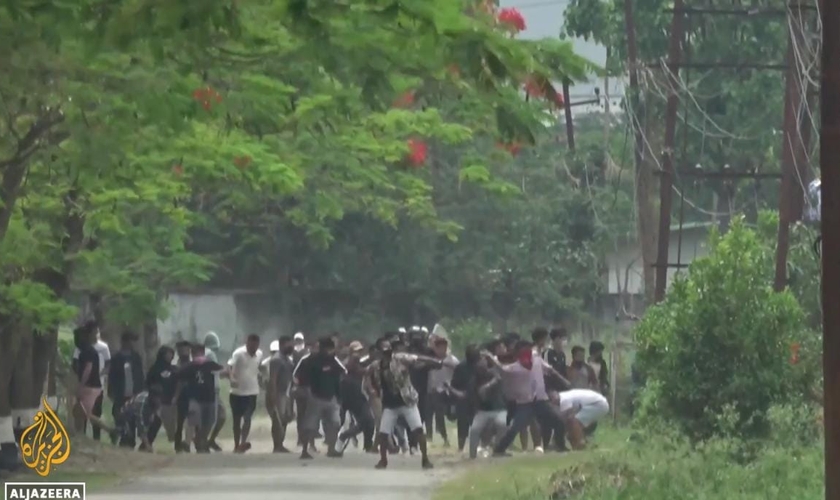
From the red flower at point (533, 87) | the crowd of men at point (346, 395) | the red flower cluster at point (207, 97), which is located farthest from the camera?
the crowd of men at point (346, 395)

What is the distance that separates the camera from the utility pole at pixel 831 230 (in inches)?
296

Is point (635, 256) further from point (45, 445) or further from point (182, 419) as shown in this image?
point (45, 445)

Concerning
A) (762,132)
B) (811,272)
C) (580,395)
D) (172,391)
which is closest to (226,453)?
(172,391)

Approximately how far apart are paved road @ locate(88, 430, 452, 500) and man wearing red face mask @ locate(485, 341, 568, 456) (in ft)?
4.19

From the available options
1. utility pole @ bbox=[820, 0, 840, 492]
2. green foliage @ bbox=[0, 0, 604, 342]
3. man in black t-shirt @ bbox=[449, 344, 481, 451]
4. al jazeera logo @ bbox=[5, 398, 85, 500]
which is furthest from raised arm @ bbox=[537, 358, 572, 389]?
utility pole @ bbox=[820, 0, 840, 492]

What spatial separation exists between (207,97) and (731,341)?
710 centimetres

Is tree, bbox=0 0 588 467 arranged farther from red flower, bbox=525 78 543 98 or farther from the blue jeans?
the blue jeans

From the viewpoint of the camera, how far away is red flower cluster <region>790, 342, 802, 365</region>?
55.6ft

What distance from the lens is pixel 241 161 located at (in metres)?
16.0

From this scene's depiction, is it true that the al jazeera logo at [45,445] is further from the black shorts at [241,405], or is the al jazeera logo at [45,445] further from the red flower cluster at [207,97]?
the red flower cluster at [207,97]

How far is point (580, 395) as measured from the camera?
22797mm

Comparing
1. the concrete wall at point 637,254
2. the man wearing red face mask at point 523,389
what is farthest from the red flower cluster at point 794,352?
the concrete wall at point 637,254

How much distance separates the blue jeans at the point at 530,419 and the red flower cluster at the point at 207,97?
1079 centimetres

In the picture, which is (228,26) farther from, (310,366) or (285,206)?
(285,206)
